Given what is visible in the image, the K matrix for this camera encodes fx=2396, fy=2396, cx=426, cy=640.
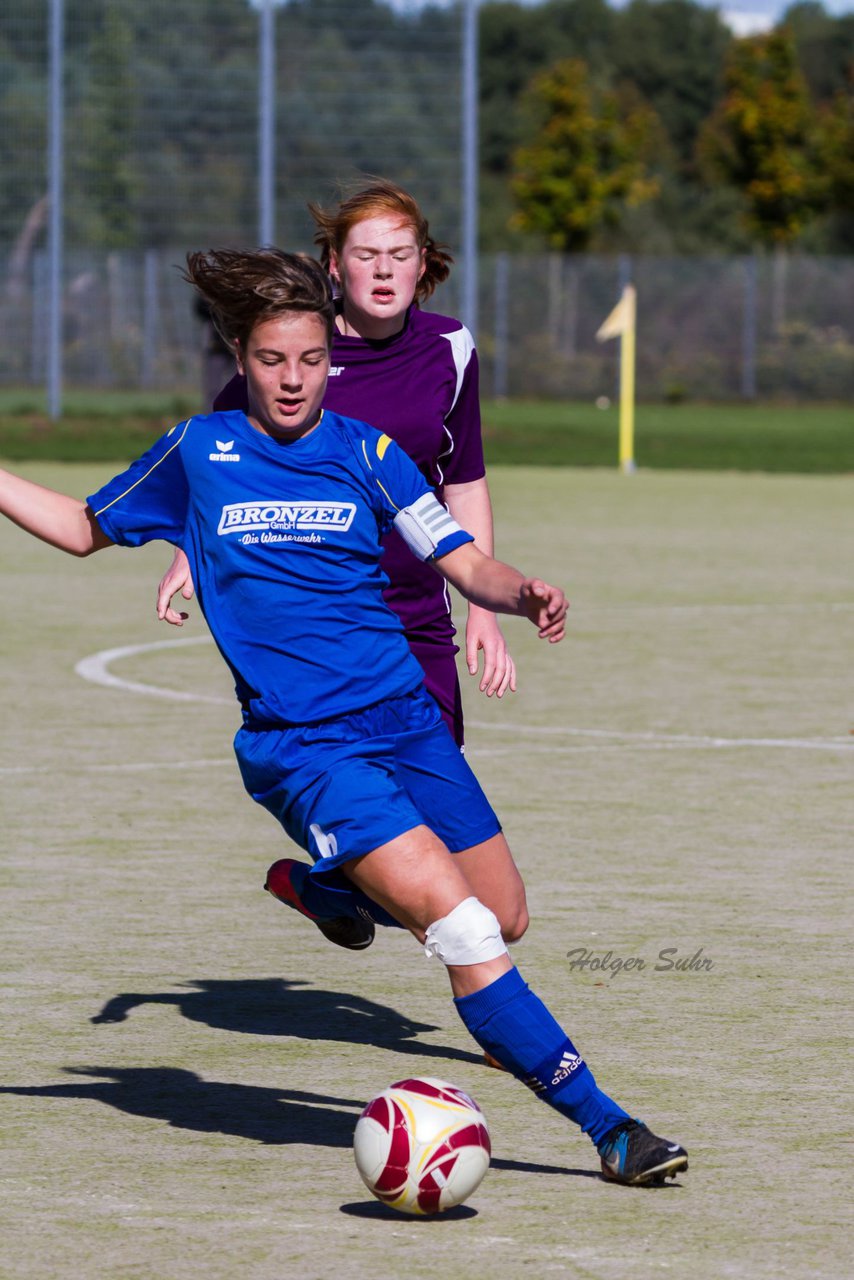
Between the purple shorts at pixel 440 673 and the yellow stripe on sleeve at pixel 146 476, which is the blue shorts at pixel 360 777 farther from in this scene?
the purple shorts at pixel 440 673

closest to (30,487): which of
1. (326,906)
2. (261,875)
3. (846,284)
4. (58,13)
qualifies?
(326,906)

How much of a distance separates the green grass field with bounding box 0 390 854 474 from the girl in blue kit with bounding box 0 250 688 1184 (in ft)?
82.2

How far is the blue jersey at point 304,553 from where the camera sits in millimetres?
4867

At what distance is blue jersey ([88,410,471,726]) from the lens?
4.87m

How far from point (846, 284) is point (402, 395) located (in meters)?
44.5

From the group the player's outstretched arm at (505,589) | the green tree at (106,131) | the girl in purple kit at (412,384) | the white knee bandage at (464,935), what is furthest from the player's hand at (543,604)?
the green tree at (106,131)

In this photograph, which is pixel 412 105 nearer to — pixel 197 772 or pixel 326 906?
pixel 197 772

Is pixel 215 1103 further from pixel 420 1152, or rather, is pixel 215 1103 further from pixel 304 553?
pixel 304 553

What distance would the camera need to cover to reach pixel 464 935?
15.2ft

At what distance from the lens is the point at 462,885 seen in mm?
4676

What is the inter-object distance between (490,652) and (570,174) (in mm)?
57026

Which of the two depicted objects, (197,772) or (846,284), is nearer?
(197,772)

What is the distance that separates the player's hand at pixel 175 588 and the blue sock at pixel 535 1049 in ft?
4.29

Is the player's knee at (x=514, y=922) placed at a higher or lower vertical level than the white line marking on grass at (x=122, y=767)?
higher
